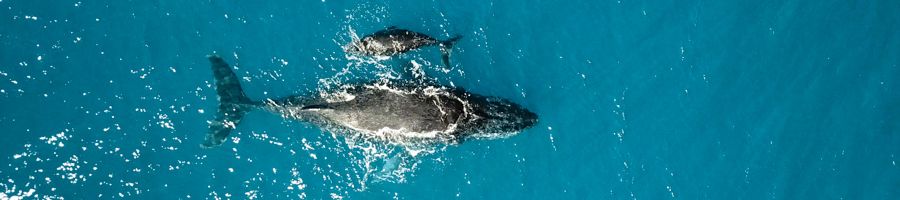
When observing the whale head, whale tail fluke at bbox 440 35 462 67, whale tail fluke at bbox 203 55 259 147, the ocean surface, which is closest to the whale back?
the whale head

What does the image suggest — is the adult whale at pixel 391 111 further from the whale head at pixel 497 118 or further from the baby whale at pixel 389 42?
the baby whale at pixel 389 42

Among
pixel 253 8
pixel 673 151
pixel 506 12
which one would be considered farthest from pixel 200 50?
pixel 673 151

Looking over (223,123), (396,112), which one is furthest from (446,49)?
(223,123)

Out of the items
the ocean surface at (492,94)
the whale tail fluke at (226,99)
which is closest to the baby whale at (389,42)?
the ocean surface at (492,94)

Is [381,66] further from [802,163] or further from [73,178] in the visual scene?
[802,163]

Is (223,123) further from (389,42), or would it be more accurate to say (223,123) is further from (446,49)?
(446,49)

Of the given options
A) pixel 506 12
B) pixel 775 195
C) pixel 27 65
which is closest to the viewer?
pixel 27 65
